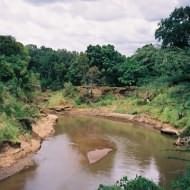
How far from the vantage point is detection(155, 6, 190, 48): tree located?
36.2 meters

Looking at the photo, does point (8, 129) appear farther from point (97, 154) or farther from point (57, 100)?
point (57, 100)

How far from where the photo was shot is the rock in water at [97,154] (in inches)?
1432

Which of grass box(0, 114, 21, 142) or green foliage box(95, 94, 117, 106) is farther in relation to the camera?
green foliage box(95, 94, 117, 106)

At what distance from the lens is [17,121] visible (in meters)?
40.8

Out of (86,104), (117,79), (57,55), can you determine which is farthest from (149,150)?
(57,55)

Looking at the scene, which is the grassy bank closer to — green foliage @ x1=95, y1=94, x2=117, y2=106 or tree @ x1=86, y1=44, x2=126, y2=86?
green foliage @ x1=95, y1=94, x2=117, y2=106

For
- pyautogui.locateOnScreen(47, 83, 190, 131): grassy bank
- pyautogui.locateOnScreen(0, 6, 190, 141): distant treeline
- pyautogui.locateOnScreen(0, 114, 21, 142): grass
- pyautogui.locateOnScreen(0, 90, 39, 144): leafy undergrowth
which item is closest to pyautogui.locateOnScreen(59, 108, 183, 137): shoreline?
pyautogui.locateOnScreen(47, 83, 190, 131): grassy bank

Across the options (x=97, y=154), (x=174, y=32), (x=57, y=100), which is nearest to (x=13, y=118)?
(x=97, y=154)

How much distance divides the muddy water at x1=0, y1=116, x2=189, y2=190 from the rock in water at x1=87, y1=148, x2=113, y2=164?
454mm

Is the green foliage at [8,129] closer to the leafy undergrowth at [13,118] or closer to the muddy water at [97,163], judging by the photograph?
the leafy undergrowth at [13,118]

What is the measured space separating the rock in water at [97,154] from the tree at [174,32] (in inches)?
417

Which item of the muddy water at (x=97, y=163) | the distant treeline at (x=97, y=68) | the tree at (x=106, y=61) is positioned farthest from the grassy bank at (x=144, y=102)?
the tree at (x=106, y=61)

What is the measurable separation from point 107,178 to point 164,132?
20.2 meters

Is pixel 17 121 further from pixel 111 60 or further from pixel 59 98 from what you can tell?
pixel 111 60
